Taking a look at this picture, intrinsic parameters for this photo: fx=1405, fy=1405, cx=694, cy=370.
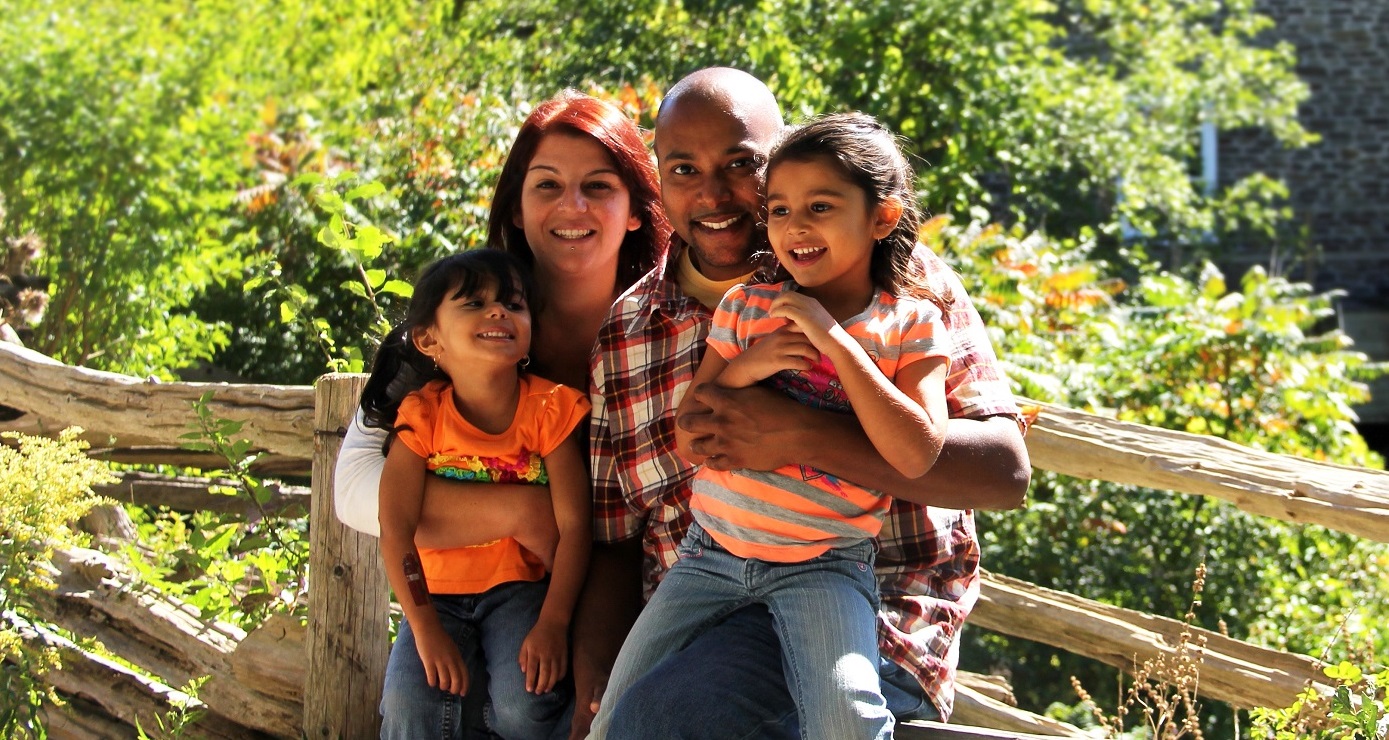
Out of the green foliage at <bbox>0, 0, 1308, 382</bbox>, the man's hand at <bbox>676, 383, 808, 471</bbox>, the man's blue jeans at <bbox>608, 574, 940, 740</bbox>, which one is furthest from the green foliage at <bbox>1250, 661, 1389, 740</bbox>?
the green foliage at <bbox>0, 0, 1308, 382</bbox>

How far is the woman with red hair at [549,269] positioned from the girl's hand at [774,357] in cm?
60

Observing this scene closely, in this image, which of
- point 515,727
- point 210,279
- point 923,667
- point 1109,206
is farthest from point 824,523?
point 1109,206

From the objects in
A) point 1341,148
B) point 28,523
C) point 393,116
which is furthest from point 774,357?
point 1341,148

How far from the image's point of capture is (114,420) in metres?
4.04

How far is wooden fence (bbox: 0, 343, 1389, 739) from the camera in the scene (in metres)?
3.18

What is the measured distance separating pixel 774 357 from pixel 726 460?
0.21m

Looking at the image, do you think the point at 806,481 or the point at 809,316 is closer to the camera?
the point at 809,316

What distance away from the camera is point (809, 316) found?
2.35m

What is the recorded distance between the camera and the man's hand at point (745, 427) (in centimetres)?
246

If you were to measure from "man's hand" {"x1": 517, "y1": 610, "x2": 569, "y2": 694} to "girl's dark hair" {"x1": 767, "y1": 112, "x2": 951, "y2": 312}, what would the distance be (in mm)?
Result: 945

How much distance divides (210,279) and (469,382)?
12.1ft

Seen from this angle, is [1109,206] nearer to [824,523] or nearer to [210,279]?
[210,279]

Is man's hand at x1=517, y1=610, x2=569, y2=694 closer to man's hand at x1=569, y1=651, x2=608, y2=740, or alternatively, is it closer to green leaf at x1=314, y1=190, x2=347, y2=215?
man's hand at x1=569, y1=651, x2=608, y2=740

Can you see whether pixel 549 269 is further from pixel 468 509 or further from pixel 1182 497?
pixel 1182 497
